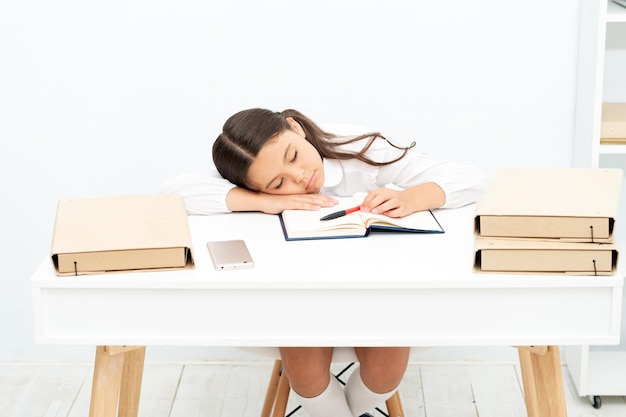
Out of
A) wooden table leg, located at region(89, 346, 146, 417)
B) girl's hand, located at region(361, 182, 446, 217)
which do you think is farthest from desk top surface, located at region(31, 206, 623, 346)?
girl's hand, located at region(361, 182, 446, 217)

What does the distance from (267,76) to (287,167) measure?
2.39ft

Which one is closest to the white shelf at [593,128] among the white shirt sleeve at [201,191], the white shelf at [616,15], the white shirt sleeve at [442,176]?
the white shelf at [616,15]

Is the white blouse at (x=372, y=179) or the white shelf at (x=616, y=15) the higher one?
the white shelf at (x=616, y=15)

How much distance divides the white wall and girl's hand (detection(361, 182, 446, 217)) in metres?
0.73

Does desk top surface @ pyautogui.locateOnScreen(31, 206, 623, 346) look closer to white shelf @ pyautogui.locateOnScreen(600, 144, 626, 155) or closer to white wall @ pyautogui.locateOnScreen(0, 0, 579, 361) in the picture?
white shelf @ pyautogui.locateOnScreen(600, 144, 626, 155)

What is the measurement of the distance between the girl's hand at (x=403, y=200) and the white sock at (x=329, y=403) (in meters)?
0.36

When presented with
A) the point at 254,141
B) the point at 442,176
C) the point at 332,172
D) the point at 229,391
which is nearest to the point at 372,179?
the point at 332,172

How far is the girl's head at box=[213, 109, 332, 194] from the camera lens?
5.72 feet

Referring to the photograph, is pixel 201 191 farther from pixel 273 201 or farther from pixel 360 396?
pixel 360 396

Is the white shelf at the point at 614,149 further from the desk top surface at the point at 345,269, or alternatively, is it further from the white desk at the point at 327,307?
the white desk at the point at 327,307

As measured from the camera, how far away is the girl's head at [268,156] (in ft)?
5.72

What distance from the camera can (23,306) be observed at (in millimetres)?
2650

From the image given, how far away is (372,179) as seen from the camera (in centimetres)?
197

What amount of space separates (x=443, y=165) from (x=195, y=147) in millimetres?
865
